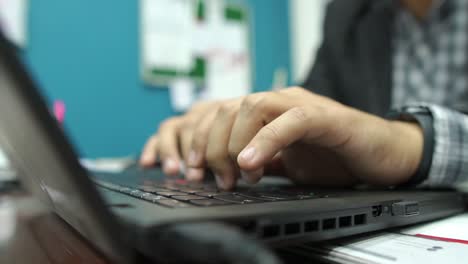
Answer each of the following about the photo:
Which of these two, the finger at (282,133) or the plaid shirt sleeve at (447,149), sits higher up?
the finger at (282,133)

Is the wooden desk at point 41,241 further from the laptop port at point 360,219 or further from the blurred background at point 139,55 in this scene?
the blurred background at point 139,55

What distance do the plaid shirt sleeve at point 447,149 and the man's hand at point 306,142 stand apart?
0.07 feet

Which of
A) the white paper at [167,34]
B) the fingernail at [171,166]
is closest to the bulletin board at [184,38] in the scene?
the white paper at [167,34]

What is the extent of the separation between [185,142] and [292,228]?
1.37 ft

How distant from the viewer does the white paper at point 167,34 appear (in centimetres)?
149

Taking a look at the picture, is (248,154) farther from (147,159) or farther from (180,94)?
(180,94)

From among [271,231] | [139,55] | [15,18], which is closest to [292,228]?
[271,231]

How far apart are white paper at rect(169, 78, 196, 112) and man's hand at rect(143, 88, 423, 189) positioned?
1140 millimetres

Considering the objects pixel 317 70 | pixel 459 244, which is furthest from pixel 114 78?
pixel 459 244

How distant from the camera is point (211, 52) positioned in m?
1.69

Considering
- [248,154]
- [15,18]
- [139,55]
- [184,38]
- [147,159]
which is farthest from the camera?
[184,38]

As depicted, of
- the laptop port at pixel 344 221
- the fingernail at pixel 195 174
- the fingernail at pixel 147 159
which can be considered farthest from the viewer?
the fingernail at pixel 147 159

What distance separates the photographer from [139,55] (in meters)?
1.47

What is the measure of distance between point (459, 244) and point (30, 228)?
409mm
